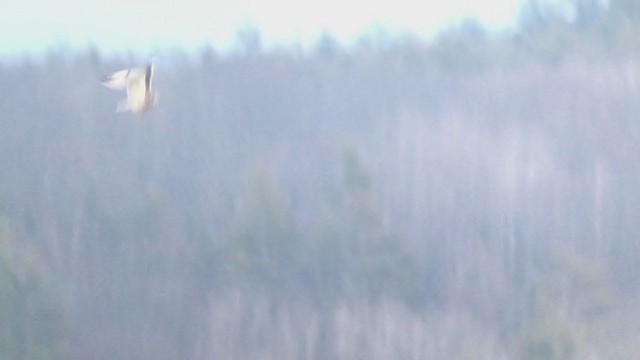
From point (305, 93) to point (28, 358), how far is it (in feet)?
65.8

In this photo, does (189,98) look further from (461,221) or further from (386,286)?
(386,286)

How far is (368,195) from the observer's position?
24.3m

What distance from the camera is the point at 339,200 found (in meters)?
25.5

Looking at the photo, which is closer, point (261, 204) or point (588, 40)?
point (261, 204)

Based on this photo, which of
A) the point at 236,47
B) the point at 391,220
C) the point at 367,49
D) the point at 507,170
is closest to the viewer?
the point at 391,220

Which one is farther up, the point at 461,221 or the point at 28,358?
the point at 28,358

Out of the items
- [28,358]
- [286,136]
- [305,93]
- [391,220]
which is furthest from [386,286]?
[305,93]

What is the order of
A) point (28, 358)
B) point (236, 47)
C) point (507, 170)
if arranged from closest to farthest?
point (28, 358) < point (507, 170) < point (236, 47)

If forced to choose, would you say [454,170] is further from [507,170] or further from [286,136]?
[286,136]

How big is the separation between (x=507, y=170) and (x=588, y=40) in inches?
274

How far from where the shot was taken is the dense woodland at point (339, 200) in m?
21.1

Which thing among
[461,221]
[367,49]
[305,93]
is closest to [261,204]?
[461,221]

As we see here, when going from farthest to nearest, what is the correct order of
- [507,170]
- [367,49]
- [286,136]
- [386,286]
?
1. [367,49]
2. [286,136]
3. [507,170]
4. [386,286]

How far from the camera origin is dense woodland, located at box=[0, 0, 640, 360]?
69.4 feet
